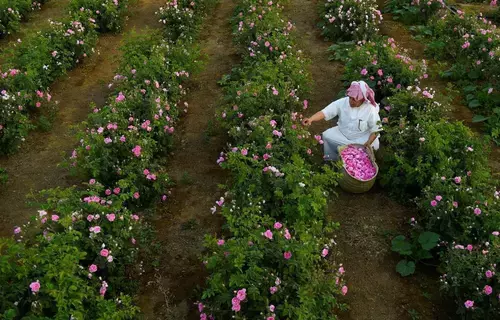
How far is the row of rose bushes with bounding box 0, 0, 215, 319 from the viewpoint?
14.7 ft

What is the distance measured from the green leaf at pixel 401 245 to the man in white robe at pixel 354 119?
141 centimetres

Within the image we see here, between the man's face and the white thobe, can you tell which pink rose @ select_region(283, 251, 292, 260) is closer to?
the white thobe

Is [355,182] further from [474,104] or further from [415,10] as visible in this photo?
[415,10]

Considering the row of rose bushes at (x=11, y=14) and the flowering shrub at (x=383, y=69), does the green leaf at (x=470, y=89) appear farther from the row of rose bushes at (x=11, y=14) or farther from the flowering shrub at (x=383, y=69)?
the row of rose bushes at (x=11, y=14)

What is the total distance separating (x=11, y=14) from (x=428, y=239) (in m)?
10.00

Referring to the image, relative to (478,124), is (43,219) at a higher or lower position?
higher

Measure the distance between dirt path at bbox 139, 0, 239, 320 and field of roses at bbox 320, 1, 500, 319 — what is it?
2.39 m

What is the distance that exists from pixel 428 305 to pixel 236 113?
3.84m

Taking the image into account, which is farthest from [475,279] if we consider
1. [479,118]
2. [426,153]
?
[479,118]

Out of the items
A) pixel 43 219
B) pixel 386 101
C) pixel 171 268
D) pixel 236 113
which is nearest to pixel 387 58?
pixel 386 101

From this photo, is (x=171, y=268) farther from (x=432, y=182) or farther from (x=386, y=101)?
(x=386, y=101)

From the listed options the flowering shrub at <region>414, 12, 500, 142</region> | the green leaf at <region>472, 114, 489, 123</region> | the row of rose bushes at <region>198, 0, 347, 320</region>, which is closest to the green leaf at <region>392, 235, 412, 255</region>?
the row of rose bushes at <region>198, 0, 347, 320</region>

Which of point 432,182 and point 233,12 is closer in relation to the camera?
point 432,182

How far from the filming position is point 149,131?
703 centimetres
